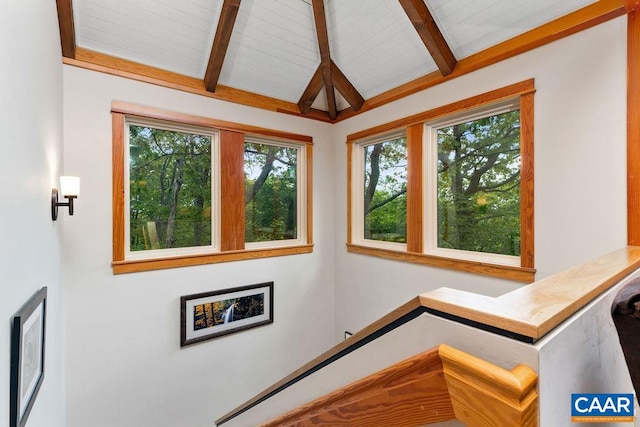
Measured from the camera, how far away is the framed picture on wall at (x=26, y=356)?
104 cm

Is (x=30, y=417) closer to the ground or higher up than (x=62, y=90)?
closer to the ground

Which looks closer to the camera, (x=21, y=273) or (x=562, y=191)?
(x=21, y=273)

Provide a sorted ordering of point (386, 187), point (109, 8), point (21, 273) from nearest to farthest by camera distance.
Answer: point (21, 273) → point (109, 8) → point (386, 187)

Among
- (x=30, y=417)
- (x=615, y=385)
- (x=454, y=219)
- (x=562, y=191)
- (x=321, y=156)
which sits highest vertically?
(x=321, y=156)

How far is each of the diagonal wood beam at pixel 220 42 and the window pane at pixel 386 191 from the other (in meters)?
1.76

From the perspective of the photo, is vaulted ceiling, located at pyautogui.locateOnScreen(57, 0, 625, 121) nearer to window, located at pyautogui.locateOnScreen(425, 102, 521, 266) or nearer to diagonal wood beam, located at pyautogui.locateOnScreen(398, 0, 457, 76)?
diagonal wood beam, located at pyautogui.locateOnScreen(398, 0, 457, 76)

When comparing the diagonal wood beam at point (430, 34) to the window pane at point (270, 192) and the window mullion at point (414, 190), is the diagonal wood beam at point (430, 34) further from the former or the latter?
the window pane at point (270, 192)

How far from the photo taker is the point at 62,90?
226cm

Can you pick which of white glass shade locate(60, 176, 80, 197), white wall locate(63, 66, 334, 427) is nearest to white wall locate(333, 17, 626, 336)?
white wall locate(63, 66, 334, 427)

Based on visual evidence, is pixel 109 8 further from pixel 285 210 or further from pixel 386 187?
pixel 386 187

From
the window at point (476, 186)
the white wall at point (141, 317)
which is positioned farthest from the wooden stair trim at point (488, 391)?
the white wall at point (141, 317)

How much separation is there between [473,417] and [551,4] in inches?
100

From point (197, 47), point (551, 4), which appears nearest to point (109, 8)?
point (197, 47)

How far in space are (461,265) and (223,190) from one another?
7.47ft
